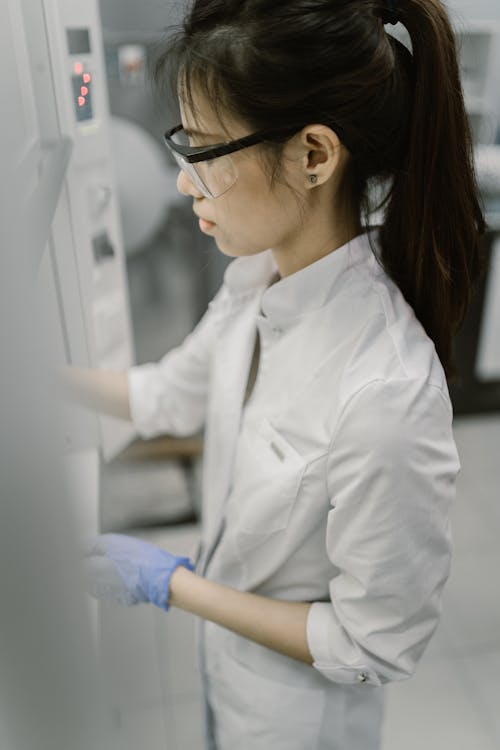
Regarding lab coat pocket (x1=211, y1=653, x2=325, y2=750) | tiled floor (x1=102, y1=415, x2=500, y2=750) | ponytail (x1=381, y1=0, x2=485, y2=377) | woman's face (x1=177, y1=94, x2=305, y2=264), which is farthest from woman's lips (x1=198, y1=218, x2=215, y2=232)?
tiled floor (x1=102, y1=415, x2=500, y2=750)

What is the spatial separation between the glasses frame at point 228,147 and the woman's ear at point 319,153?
19mm

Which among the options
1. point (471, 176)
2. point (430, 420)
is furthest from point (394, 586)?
point (471, 176)

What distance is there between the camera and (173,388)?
53.1 inches

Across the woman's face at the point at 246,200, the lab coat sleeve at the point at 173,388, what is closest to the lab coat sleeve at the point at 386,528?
the woman's face at the point at 246,200

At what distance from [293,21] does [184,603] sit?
828 mm

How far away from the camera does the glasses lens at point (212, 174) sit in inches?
32.2

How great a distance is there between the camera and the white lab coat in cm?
81

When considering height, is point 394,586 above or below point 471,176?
below

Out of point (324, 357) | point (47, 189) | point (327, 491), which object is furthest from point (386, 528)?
point (47, 189)

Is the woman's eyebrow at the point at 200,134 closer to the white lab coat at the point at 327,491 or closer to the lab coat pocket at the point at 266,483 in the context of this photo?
the white lab coat at the point at 327,491

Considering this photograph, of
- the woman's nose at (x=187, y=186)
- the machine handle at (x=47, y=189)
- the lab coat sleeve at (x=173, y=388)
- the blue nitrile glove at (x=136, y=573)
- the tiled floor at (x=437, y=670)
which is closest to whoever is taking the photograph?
the machine handle at (x=47, y=189)

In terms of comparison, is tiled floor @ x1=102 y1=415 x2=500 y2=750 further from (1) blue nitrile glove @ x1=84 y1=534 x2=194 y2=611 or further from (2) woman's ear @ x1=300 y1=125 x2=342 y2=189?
(2) woman's ear @ x1=300 y1=125 x2=342 y2=189

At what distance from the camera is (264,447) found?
97cm

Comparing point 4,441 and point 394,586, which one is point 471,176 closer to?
point 394,586
